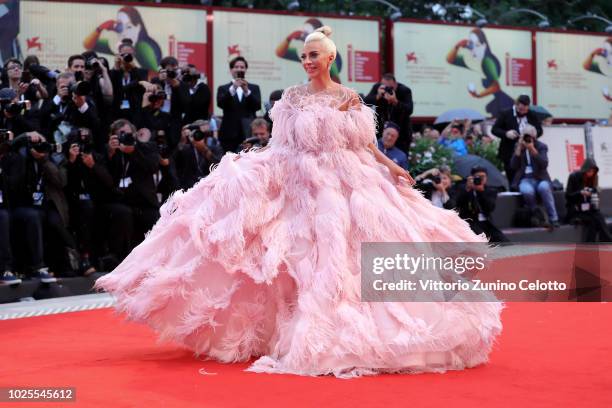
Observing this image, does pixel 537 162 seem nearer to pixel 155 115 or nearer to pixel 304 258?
pixel 155 115

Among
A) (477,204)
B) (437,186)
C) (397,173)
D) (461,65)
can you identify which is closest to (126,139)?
(437,186)

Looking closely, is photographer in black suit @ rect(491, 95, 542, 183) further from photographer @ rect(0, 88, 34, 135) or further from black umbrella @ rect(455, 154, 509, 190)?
photographer @ rect(0, 88, 34, 135)

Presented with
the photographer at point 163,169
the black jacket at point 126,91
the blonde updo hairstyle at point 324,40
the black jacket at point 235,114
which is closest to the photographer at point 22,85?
the black jacket at point 126,91

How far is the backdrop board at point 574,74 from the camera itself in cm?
2019

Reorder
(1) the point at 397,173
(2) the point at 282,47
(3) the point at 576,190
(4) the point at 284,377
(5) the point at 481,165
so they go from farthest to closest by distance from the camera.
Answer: (2) the point at 282,47, (3) the point at 576,190, (5) the point at 481,165, (1) the point at 397,173, (4) the point at 284,377

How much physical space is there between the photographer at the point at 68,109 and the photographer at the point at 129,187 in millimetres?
224

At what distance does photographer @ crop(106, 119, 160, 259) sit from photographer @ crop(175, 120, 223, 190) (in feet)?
1.42

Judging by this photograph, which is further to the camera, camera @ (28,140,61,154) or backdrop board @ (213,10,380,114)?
backdrop board @ (213,10,380,114)

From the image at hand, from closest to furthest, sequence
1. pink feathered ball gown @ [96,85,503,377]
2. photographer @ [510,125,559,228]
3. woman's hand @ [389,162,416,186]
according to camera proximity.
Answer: pink feathered ball gown @ [96,85,503,377] < woman's hand @ [389,162,416,186] < photographer @ [510,125,559,228]

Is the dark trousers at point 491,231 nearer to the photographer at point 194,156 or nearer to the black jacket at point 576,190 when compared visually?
the black jacket at point 576,190

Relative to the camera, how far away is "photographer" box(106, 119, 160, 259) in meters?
9.04

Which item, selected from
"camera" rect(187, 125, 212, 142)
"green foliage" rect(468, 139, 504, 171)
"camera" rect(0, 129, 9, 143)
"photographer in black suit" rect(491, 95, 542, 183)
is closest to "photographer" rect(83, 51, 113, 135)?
"camera" rect(187, 125, 212, 142)

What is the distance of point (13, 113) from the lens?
8.38 metres

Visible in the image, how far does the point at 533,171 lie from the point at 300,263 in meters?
8.47
